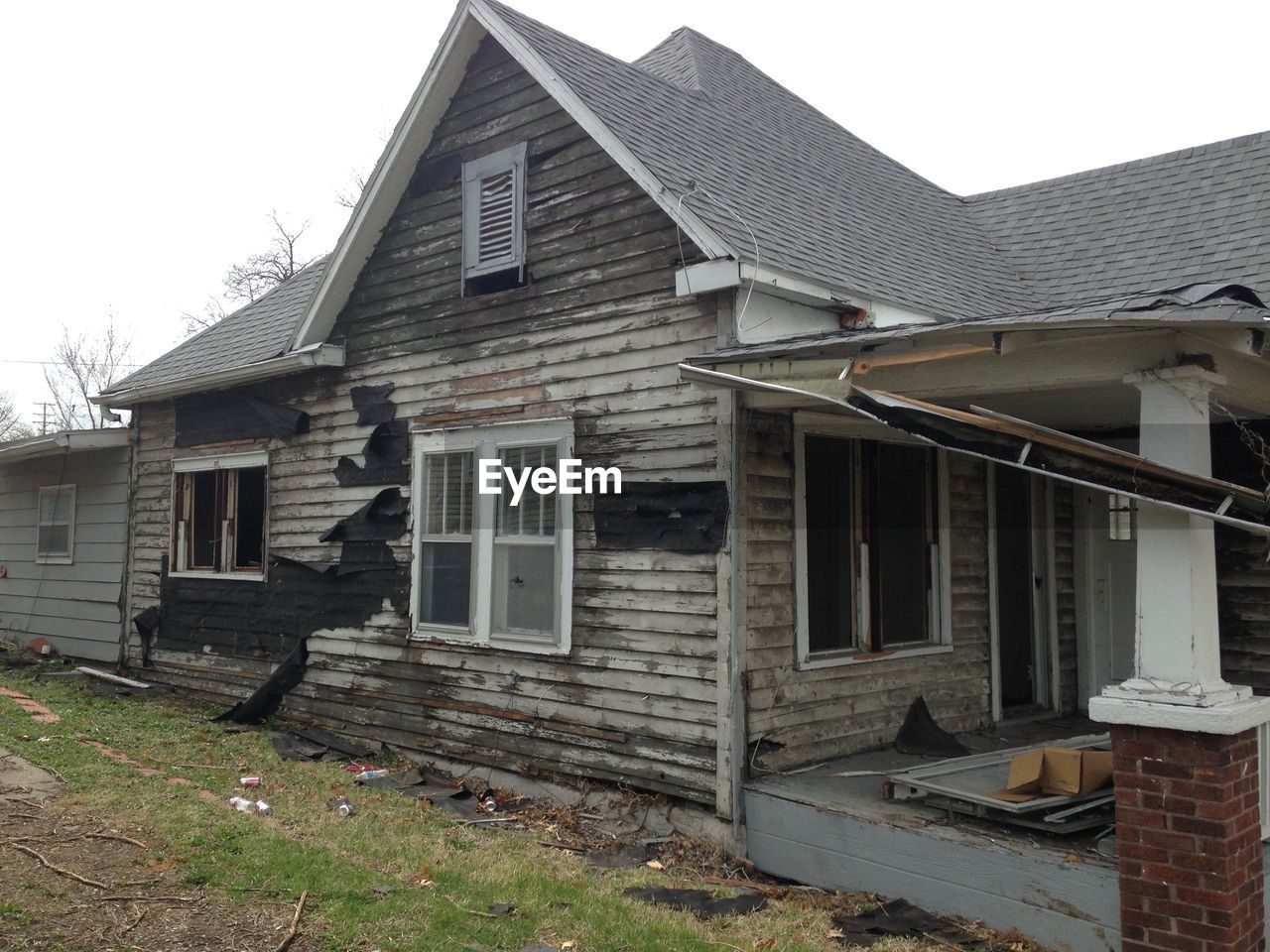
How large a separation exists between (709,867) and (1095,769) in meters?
2.27

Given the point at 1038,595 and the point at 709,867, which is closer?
the point at 709,867

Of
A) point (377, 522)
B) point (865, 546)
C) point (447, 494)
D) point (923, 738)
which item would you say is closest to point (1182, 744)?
point (923, 738)

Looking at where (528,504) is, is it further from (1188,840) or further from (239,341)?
(239,341)

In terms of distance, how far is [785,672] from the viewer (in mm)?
6906

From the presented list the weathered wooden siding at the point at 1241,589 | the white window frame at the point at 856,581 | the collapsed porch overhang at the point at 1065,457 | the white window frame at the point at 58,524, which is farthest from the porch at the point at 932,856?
the white window frame at the point at 58,524

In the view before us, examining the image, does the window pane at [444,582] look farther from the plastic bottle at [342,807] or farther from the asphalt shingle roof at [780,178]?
the asphalt shingle roof at [780,178]

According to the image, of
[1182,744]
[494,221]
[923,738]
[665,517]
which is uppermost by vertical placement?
[494,221]

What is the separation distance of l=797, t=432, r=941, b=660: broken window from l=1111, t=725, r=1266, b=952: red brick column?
253cm

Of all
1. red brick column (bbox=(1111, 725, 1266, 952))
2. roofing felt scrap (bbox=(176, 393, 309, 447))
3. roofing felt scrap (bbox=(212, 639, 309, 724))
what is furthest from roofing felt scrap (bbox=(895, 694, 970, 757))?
roofing felt scrap (bbox=(176, 393, 309, 447))

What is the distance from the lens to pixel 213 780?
25.6 ft

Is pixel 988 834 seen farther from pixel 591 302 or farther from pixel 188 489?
pixel 188 489

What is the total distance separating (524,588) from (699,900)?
3061mm

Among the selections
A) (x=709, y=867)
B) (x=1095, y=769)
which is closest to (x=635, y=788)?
(x=709, y=867)

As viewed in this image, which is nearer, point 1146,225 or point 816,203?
point 816,203
